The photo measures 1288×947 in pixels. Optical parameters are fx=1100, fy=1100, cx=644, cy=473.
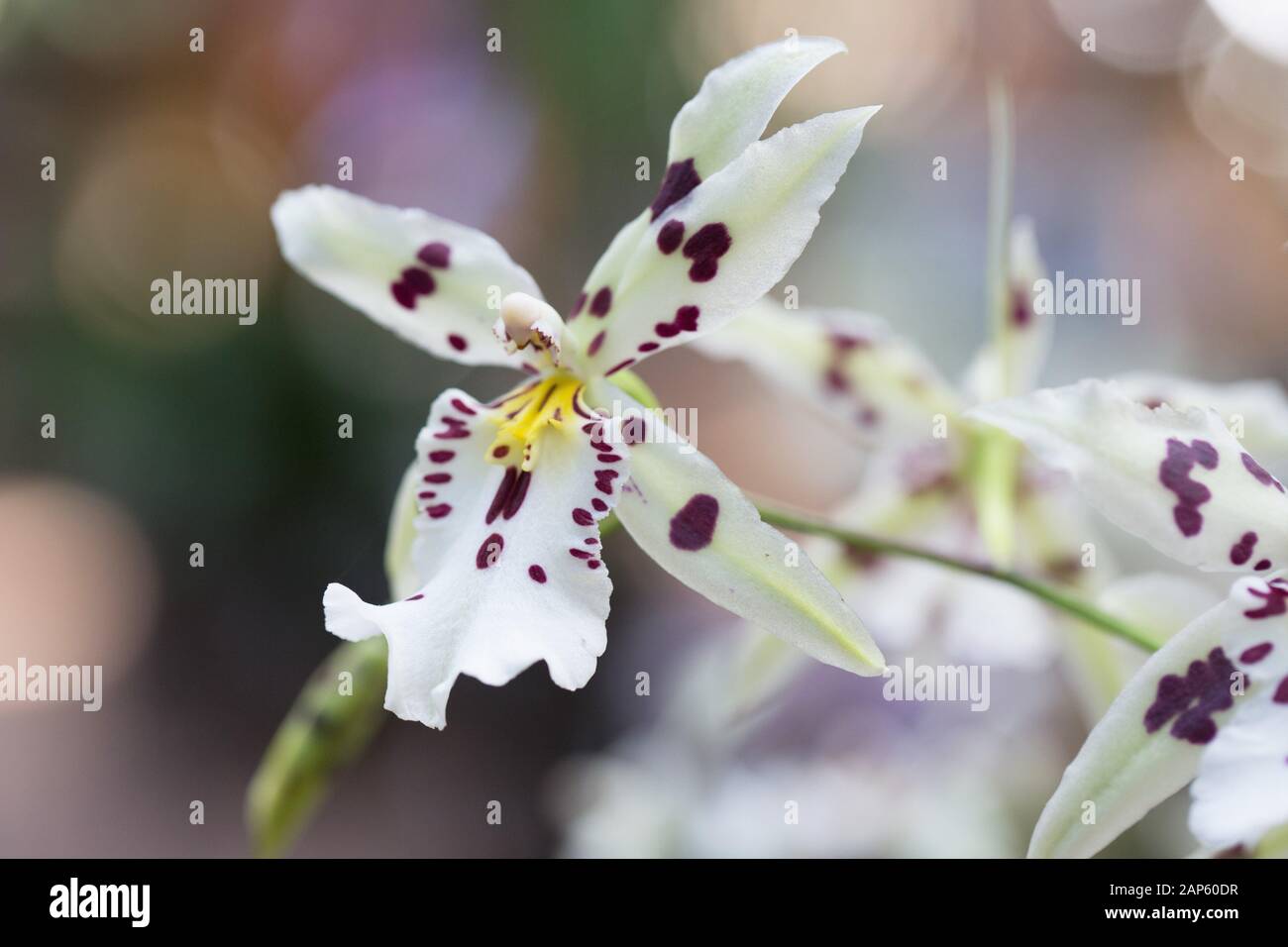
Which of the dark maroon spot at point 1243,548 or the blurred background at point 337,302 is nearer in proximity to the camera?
the dark maroon spot at point 1243,548

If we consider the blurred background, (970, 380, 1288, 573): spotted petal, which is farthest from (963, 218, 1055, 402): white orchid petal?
the blurred background

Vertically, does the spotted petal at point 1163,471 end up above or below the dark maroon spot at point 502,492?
below

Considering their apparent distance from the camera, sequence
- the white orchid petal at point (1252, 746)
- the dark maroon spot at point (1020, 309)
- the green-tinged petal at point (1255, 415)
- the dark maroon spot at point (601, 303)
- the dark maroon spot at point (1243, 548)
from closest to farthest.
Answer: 1. the white orchid petal at point (1252, 746)
2. the dark maroon spot at point (1243, 548)
3. the dark maroon spot at point (601, 303)
4. the green-tinged petal at point (1255, 415)
5. the dark maroon spot at point (1020, 309)

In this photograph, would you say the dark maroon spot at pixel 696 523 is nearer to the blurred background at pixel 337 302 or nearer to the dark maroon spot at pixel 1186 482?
the dark maroon spot at pixel 1186 482

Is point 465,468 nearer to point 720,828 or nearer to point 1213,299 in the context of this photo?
point 720,828

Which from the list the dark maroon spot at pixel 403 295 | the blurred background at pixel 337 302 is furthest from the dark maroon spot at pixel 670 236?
the blurred background at pixel 337 302

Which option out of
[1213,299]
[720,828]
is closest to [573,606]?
[720,828]

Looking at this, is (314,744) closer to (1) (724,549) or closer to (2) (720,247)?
(1) (724,549)
